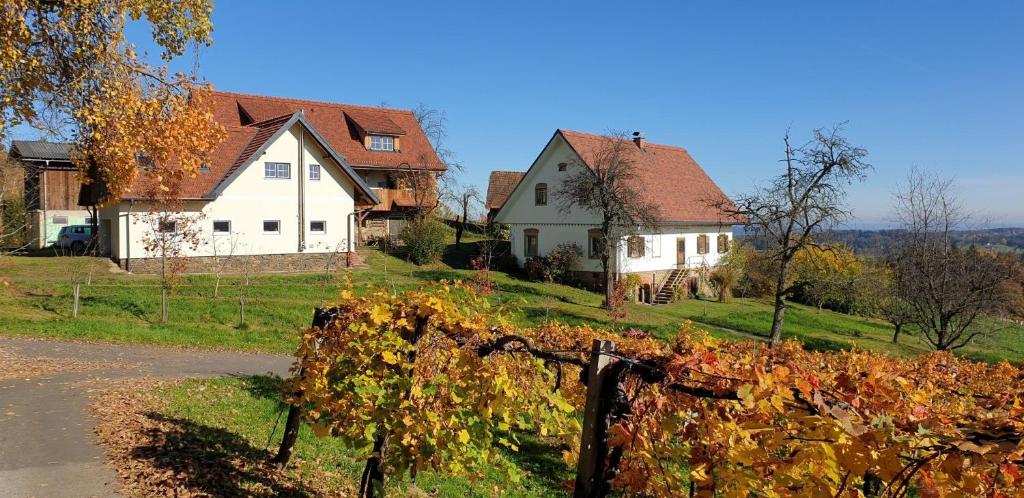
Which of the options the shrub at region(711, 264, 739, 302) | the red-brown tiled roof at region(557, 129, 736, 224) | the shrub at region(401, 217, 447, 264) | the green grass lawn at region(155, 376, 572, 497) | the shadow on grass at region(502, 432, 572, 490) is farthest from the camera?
the shrub at region(711, 264, 739, 302)

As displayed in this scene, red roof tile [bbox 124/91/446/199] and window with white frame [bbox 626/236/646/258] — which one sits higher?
red roof tile [bbox 124/91/446/199]

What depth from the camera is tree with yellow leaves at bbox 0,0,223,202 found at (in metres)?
9.89

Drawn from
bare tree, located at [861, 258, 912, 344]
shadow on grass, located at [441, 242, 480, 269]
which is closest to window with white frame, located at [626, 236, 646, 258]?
shadow on grass, located at [441, 242, 480, 269]

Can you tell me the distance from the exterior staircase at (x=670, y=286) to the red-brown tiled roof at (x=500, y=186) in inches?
943

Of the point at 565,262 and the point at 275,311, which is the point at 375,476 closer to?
the point at 275,311

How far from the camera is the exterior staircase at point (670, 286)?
32.7 m

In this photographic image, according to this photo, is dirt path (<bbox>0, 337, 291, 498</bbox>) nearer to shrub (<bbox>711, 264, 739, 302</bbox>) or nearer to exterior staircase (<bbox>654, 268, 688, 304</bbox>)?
exterior staircase (<bbox>654, 268, 688, 304</bbox>)

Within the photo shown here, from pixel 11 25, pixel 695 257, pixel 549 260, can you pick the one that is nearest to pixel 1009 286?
pixel 695 257

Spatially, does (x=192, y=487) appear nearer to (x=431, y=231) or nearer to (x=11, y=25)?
(x=11, y=25)

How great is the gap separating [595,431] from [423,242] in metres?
30.3

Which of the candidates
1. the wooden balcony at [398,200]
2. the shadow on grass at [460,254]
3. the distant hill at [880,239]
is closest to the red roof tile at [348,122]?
the wooden balcony at [398,200]

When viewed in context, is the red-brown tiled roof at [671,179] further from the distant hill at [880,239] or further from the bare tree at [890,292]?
the bare tree at [890,292]

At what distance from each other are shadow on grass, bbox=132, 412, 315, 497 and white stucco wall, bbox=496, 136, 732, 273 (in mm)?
24797

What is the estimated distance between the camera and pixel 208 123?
1156 centimetres
